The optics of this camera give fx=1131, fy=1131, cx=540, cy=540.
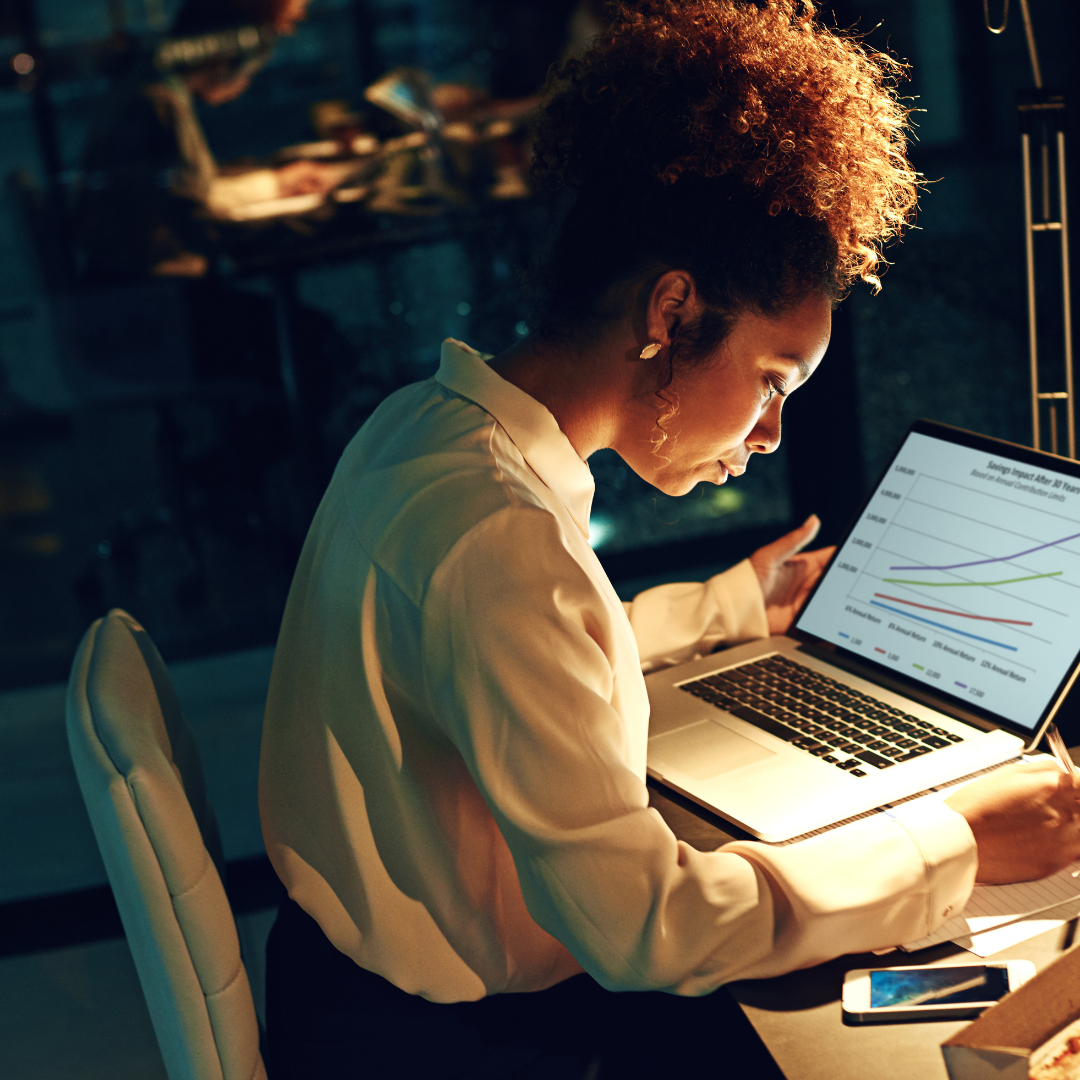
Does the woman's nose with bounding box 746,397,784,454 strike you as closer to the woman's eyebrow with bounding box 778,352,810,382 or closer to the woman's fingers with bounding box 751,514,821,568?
the woman's eyebrow with bounding box 778,352,810,382

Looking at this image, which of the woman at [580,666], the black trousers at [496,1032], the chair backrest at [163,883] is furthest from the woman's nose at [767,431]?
the chair backrest at [163,883]

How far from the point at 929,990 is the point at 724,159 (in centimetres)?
62

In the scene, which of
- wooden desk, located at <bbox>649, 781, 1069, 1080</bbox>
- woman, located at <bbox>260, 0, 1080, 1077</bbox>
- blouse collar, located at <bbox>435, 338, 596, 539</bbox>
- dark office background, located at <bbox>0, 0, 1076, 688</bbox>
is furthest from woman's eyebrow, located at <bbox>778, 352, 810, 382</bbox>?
dark office background, located at <bbox>0, 0, 1076, 688</bbox>

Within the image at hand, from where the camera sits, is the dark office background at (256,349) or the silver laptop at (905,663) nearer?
the silver laptop at (905,663)

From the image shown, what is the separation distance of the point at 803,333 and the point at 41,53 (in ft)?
8.44

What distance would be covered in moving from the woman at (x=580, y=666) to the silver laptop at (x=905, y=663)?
109mm

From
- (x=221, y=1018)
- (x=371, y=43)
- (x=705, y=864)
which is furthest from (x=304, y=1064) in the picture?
(x=371, y=43)

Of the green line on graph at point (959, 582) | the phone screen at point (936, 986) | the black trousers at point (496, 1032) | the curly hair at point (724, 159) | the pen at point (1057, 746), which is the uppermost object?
the curly hair at point (724, 159)

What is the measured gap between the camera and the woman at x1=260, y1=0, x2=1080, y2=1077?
29.6 inches

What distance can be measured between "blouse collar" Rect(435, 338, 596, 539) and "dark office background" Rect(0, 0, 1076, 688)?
149 cm

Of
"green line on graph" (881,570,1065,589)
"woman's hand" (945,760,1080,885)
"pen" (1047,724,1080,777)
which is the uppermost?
"green line on graph" (881,570,1065,589)

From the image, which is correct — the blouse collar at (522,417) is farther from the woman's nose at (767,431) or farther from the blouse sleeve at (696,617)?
the blouse sleeve at (696,617)

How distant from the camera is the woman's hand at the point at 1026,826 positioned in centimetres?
83

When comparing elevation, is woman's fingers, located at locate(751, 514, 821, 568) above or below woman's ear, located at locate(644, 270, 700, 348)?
below
